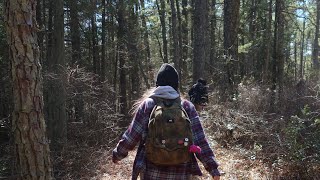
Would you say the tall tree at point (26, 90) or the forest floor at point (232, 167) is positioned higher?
the tall tree at point (26, 90)

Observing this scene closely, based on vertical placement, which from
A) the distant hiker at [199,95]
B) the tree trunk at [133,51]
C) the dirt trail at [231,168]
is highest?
the tree trunk at [133,51]

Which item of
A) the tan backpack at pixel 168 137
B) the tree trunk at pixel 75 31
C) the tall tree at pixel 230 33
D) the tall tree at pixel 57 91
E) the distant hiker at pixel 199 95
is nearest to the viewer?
the tan backpack at pixel 168 137

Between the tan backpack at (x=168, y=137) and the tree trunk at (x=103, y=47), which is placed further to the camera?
the tree trunk at (x=103, y=47)

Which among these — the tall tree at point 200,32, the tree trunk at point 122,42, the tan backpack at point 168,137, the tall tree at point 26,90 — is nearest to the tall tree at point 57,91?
the tall tree at point 200,32

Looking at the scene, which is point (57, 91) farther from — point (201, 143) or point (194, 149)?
point (194, 149)

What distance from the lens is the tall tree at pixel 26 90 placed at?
3.81 metres

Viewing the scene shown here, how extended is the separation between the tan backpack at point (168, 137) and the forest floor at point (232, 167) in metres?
4.44

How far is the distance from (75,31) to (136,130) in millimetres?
14768

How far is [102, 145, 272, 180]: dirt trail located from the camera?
7.68 m

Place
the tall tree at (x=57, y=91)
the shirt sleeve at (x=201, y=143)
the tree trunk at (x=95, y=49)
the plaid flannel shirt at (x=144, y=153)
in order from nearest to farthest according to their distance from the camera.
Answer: the plaid flannel shirt at (x=144, y=153)
the shirt sleeve at (x=201, y=143)
the tall tree at (x=57, y=91)
the tree trunk at (x=95, y=49)

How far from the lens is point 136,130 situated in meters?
3.47

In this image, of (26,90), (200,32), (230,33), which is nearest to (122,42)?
(200,32)

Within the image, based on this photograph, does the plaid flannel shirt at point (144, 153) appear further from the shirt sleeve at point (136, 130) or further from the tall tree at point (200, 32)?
the tall tree at point (200, 32)

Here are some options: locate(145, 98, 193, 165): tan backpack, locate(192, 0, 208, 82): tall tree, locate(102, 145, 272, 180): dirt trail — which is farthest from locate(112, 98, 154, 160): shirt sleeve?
locate(192, 0, 208, 82): tall tree
